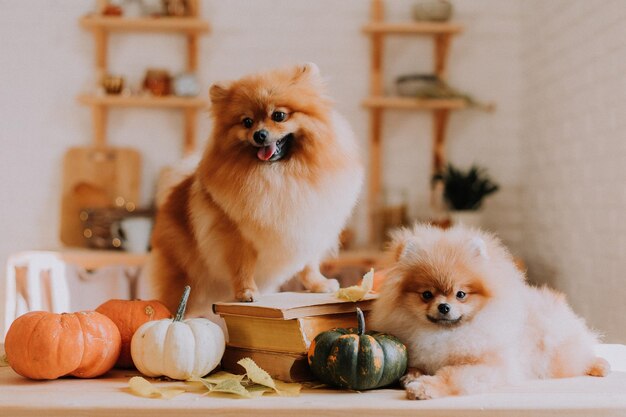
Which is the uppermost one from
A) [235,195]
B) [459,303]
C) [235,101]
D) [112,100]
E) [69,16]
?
[69,16]

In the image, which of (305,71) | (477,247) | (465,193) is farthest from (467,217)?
(477,247)

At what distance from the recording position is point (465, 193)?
4082 mm

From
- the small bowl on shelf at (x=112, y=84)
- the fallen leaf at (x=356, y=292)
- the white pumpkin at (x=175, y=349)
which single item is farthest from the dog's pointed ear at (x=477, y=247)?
the small bowl on shelf at (x=112, y=84)

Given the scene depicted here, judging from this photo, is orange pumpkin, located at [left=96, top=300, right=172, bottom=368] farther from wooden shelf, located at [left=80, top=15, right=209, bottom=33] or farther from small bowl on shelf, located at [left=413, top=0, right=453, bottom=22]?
small bowl on shelf, located at [left=413, top=0, right=453, bottom=22]

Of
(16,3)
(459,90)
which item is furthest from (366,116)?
(16,3)

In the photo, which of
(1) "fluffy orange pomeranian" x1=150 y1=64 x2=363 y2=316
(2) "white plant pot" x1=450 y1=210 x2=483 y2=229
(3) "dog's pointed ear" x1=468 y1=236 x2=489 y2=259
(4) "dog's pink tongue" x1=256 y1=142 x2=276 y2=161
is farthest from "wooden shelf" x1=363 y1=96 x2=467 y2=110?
(3) "dog's pointed ear" x1=468 y1=236 x2=489 y2=259

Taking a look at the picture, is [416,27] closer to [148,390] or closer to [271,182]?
[271,182]

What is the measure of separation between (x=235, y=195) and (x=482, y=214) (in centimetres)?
304

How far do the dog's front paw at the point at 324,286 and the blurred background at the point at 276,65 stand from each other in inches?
92.4

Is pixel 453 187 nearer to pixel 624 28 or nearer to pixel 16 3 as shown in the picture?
pixel 624 28

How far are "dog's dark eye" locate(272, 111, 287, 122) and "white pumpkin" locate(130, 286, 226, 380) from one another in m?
0.54

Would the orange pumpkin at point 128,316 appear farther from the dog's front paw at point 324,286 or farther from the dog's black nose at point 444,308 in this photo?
the dog's black nose at point 444,308

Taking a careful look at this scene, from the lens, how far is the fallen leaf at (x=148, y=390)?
115 centimetres

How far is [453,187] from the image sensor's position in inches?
161
